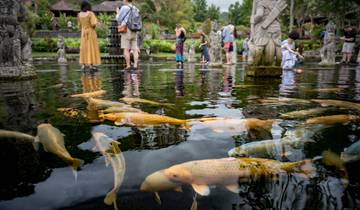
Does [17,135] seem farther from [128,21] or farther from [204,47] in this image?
[204,47]

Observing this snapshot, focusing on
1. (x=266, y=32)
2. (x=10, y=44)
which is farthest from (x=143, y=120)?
(x=266, y=32)

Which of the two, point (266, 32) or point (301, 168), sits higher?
point (266, 32)

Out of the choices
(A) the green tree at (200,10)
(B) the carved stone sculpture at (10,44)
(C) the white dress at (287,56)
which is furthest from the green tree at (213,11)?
(B) the carved stone sculpture at (10,44)

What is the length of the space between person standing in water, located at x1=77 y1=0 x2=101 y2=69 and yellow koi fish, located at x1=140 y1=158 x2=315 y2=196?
824 cm

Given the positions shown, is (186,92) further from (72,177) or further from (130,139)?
(72,177)

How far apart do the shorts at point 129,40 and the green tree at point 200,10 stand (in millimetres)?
77219

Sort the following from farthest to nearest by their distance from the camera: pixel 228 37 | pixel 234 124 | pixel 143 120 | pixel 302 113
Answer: pixel 228 37 < pixel 302 113 < pixel 143 120 < pixel 234 124

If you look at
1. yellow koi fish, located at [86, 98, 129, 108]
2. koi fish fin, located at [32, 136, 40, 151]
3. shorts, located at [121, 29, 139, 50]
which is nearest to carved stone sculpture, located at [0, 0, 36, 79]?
shorts, located at [121, 29, 139, 50]

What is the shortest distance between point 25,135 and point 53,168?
78 centimetres

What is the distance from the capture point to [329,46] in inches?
717

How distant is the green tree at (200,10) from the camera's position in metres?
86.6

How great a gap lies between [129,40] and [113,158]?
8.14 m

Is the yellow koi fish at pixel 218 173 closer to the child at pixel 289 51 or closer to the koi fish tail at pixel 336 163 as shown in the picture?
the koi fish tail at pixel 336 163

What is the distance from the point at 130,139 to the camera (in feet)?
10.3
